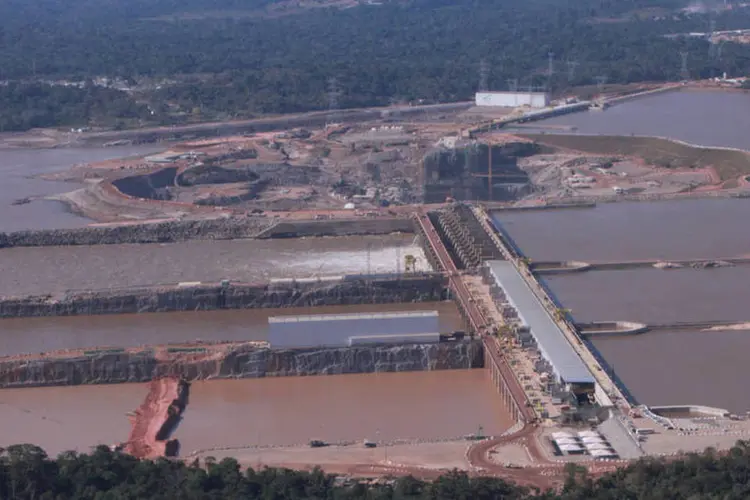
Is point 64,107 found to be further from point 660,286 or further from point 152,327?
point 660,286

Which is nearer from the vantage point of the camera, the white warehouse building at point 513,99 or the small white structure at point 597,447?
the small white structure at point 597,447

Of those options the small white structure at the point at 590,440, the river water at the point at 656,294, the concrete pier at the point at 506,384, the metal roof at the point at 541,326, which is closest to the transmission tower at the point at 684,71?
the river water at the point at 656,294

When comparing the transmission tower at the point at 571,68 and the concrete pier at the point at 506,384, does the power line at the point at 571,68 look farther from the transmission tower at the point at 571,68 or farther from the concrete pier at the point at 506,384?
the concrete pier at the point at 506,384

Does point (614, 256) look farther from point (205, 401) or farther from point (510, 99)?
point (510, 99)

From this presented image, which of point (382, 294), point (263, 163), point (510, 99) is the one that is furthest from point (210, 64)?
point (382, 294)

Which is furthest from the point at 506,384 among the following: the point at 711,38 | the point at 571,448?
the point at 711,38

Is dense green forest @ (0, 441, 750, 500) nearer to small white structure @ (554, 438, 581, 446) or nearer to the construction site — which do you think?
the construction site
